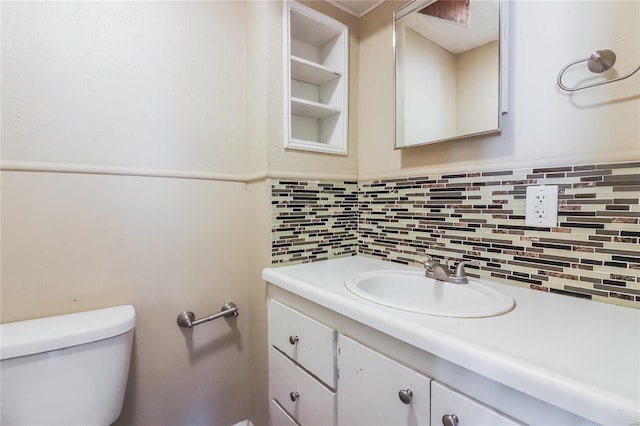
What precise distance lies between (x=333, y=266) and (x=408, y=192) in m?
0.41

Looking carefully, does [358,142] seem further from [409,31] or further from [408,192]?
[409,31]

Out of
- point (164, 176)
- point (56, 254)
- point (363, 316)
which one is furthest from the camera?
point (164, 176)

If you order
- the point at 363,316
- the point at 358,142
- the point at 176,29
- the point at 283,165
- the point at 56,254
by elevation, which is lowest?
the point at 363,316

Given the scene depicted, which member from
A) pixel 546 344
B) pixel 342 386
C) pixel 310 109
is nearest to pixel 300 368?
pixel 342 386

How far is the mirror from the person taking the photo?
90 cm

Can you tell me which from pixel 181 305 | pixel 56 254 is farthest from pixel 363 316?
pixel 56 254

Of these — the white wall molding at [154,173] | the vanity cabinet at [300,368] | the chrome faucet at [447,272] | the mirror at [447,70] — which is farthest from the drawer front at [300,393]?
the mirror at [447,70]

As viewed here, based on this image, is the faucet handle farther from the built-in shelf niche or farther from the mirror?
the built-in shelf niche

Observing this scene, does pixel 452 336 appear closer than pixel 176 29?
Yes

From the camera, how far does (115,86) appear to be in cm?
99

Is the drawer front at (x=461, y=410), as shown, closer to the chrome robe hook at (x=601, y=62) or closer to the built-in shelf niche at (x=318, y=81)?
the chrome robe hook at (x=601, y=62)

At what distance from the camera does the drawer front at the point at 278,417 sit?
102cm

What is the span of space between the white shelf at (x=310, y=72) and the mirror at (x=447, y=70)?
0.96 feet

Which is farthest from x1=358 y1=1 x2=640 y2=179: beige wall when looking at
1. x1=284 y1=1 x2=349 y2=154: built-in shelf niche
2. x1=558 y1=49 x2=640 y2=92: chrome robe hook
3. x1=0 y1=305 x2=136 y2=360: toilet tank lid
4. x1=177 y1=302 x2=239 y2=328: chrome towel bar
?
x1=0 y1=305 x2=136 y2=360: toilet tank lid
